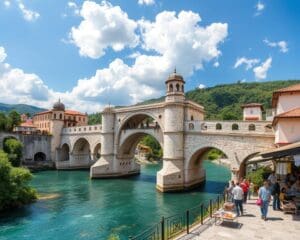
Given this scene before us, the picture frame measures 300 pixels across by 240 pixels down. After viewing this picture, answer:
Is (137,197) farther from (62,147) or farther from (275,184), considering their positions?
(62,147)

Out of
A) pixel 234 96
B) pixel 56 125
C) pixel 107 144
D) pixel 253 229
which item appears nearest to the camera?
pixel 253 229

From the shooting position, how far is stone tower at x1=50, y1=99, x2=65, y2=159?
5556 centimetres

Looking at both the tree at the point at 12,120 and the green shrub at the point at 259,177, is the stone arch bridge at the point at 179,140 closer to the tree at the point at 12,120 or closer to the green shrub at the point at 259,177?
the green shrub at the point at 259,177

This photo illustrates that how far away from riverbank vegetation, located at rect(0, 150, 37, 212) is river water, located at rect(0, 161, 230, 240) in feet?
2.74

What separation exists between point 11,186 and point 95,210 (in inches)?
272

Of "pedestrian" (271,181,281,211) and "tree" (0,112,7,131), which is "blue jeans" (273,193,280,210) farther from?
"tree" (0,112,7,131)

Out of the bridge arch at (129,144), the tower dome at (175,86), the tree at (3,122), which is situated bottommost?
the bridge arch at (129,144)

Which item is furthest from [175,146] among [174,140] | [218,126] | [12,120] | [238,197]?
[12,120]

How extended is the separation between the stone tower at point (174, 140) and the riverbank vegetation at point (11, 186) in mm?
13414

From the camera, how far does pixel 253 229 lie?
10133mm

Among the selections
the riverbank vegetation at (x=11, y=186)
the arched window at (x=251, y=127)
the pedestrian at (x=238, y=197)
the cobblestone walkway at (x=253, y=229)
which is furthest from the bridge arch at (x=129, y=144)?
the cobblestone walkway at (x=253, y=229)

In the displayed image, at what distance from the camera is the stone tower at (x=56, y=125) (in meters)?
55.6

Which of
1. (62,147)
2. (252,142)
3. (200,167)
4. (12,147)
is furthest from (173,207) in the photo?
(62,147)

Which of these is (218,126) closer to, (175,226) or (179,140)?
(179,140)
